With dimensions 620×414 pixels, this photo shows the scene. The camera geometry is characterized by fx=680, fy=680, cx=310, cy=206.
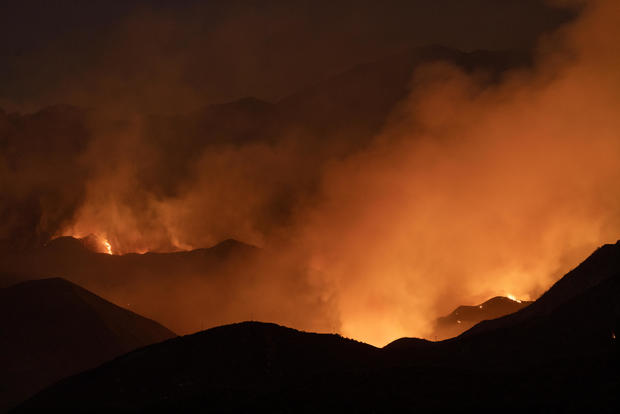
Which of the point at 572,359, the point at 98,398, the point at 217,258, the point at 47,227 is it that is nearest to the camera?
the point at 572,359

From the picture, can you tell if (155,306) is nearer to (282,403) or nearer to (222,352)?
(222,352)

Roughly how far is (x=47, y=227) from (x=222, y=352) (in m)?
120

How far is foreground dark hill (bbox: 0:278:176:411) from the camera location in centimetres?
8789

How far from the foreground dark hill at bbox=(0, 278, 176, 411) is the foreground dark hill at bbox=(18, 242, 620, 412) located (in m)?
26.6

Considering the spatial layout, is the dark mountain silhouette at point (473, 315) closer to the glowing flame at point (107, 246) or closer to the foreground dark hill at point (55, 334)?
the foreground dark hill at point (55, 334)

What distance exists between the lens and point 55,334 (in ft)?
314

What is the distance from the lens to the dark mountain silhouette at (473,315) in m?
123

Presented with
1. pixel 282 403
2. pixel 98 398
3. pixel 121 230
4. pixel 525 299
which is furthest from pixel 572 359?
pixel 121 230

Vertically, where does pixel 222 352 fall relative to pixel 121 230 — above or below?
below

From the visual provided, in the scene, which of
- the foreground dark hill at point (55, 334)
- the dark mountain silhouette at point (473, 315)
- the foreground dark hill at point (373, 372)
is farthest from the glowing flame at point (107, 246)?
the foreground dark hill at point (373, 372)

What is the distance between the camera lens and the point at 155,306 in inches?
5231

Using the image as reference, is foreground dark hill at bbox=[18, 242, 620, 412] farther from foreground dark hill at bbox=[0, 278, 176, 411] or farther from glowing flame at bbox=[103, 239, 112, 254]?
glowing flame at bbox=[103, 239, 112, 254]

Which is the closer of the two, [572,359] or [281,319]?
[572,359]

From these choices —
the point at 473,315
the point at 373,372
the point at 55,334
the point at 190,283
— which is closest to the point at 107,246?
the point at 190,283
